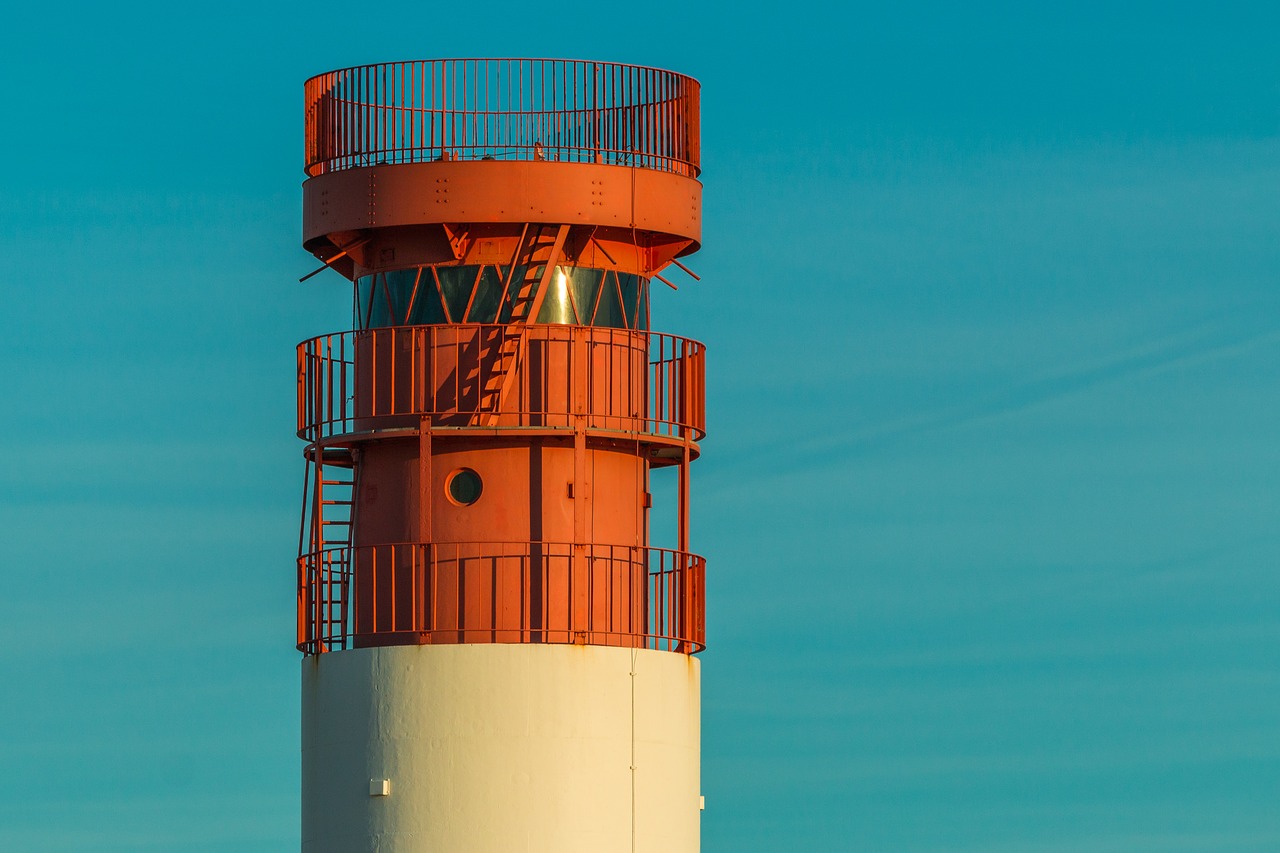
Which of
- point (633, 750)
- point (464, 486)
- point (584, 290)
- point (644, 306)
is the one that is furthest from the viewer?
point (644, 306)

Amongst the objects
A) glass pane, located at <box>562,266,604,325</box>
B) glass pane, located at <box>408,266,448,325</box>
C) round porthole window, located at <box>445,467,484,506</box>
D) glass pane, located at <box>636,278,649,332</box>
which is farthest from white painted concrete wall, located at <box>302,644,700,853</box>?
glass pane, located at <box>636,278,649,332</box>

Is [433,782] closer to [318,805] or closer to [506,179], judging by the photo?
[318,805]

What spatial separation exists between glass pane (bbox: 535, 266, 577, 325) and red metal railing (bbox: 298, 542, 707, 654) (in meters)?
3.75

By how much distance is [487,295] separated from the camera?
6378 cm

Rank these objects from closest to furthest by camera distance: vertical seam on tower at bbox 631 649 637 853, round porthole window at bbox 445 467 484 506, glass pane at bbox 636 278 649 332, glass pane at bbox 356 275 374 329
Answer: vertical seam on tower at bbox 631 649 637 853, round porthole window at bbox 445 467 484 506, glass pane at bbox 356 275 374 329, glass pane at bbox 636 278 649 332

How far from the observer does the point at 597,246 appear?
64500mm

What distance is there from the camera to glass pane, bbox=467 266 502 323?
209 ft

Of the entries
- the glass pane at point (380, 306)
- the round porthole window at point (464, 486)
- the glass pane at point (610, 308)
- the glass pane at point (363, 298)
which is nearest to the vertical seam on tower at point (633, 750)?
the round porthole window at point (464, 486)

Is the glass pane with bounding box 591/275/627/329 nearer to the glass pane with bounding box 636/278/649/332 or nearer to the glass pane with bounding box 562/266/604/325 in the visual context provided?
the glass pane with bounding box 562/266/604/325

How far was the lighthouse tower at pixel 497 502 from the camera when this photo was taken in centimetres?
6197

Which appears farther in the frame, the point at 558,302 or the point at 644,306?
Answer: the point at 644,306

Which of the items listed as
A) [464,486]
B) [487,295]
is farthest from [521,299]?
[464,486]

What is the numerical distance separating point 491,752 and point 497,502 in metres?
4.12

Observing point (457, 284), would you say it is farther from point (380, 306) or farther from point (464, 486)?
point (464, 486)
